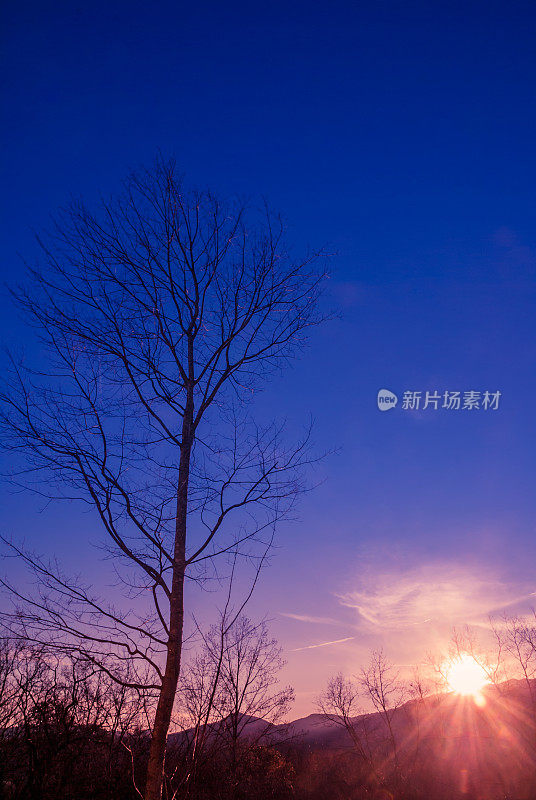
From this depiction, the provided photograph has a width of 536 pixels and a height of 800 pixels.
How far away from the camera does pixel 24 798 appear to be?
6.36 metres

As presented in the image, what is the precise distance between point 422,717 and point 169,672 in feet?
264

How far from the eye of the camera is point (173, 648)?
3.76 m

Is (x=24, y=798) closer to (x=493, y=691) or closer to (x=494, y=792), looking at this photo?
(x=494, y=792)

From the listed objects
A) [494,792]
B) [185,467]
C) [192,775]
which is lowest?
[494,792]

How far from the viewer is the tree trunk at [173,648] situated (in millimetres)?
3410

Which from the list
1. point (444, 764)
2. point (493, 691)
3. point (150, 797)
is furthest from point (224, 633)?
point (493, 691)

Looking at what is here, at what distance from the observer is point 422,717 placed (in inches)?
2606

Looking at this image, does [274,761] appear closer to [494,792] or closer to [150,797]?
[494,792]

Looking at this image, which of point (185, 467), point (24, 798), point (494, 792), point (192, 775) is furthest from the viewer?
point (494, 792)

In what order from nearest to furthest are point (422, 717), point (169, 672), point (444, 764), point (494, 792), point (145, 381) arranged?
point (169, 672) → point (145, 381) → point (494, 792) → point (444, 764) → point (422, 717)

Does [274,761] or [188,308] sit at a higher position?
[188,308]

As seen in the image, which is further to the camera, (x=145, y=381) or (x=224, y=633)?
(x=145, y=381)

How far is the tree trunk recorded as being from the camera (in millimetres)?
3410

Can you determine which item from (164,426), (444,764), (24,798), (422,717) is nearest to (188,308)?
(164,426)
